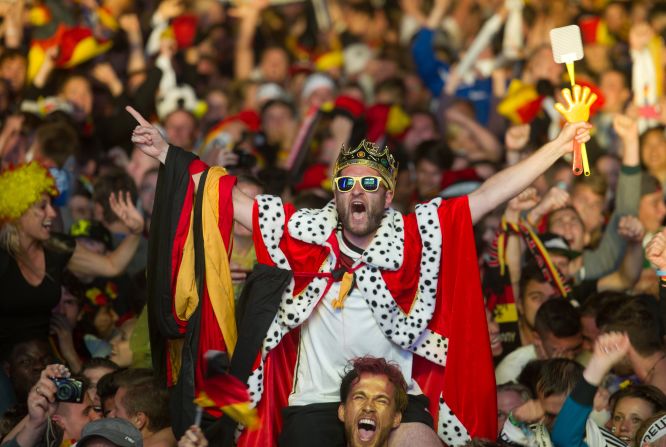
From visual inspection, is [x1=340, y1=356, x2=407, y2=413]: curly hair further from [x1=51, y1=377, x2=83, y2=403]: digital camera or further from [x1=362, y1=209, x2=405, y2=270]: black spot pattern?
[x1=51, y1=377, x2=83, y2=403]: digital camera

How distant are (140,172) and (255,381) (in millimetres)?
4812

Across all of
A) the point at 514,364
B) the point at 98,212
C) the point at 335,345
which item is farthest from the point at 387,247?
the point at 98,212

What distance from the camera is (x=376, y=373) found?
22.5ft

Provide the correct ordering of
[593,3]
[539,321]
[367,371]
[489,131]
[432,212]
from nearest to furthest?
[367,371] → [432,212] → [539,321] → [489,131] → [593,3]

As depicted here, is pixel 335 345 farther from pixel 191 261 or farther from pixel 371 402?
pixel 191 261

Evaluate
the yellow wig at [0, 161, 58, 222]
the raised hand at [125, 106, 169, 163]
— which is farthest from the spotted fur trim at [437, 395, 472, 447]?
the yellow wig at [0, 161, 58, 222]

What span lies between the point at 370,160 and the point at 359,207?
0.27 metres

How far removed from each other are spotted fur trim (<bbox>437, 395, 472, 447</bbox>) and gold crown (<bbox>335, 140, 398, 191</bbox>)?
1.26 metres

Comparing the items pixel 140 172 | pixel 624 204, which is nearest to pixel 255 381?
pixel 624 204

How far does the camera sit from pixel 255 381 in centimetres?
722

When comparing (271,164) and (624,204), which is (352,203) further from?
(271,164)

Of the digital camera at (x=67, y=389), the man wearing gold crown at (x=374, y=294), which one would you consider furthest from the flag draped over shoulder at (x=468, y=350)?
the digital camera at (x=67, y=389)

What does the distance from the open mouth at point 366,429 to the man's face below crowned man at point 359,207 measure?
106cm

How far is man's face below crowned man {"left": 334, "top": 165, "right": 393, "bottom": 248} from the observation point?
23.7 feet
